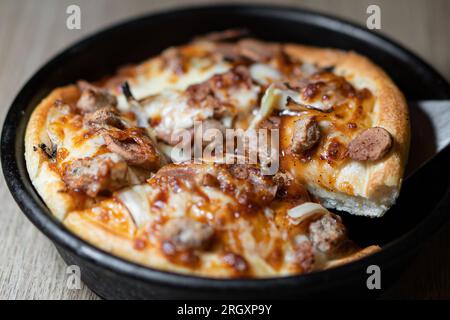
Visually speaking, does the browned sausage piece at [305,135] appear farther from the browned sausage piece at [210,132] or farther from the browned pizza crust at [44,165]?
the browned pizza crust at [44,165]

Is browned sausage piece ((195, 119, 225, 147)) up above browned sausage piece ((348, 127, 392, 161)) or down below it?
above

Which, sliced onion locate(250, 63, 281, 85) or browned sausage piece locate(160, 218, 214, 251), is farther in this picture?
sliced onion locate(250, 63, 281, 85)

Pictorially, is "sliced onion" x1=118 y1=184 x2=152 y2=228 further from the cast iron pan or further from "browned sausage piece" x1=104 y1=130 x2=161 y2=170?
the cast iron pan

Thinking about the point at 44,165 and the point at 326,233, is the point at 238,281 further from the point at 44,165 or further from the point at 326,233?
the point at 44,165

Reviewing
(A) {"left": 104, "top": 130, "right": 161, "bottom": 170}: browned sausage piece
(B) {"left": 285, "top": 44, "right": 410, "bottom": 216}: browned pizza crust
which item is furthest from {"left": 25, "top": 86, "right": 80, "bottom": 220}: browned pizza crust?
(B) {"left": 285, "top": 44, "right": 410, "bottom": 216}: browned pizza crust

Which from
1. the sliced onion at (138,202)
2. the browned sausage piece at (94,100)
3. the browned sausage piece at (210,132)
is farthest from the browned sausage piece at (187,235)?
the browned sausage piece at (94,100)

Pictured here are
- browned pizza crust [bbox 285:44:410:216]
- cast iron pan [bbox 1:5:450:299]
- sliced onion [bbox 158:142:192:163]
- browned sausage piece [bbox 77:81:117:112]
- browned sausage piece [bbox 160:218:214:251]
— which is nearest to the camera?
cast iron pan [bbox 1:5:450:299]
